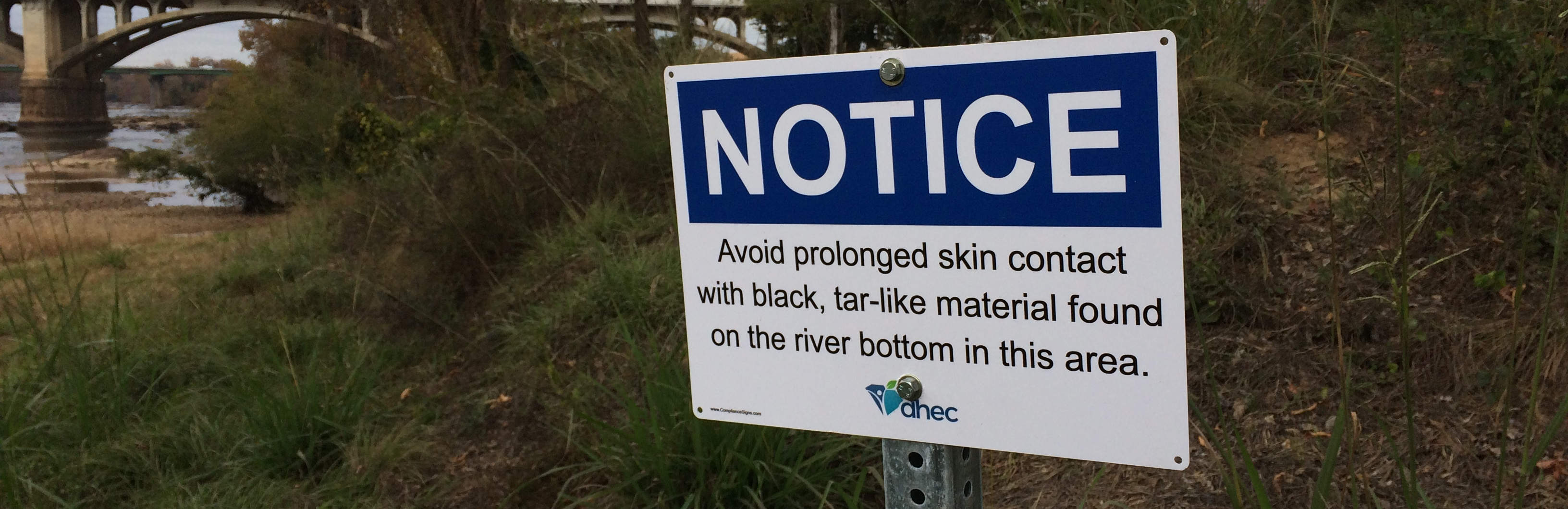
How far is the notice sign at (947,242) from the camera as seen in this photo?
126 centimetres

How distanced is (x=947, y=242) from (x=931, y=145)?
0.13 m

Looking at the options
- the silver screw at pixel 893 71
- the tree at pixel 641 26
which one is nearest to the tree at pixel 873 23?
the tree at pixel 641 26

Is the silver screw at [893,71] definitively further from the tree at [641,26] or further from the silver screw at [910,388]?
the tree at [641,26]

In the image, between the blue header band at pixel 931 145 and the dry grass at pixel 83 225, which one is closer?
the blue header band at pixel 931 145

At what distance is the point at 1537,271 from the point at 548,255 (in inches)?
145

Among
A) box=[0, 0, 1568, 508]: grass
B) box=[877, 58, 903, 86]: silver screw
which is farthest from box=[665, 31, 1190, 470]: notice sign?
box=[0, 0, 1568, 508]: grass

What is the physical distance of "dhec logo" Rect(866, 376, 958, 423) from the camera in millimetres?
1415

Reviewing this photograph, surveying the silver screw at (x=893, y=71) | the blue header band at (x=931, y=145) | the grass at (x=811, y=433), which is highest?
the silver screw at (x=893, y=71)

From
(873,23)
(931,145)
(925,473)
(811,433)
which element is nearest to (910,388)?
(925,473)

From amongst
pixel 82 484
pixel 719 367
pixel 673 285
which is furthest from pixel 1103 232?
pixel 82 484

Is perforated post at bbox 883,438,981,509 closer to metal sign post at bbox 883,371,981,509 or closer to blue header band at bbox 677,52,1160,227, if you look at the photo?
metal sign post at bbox 883,371,981,509

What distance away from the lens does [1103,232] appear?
1283 mm

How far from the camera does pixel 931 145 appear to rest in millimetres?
1360

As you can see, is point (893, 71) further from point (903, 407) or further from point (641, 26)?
point (641, 26)
